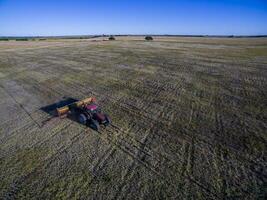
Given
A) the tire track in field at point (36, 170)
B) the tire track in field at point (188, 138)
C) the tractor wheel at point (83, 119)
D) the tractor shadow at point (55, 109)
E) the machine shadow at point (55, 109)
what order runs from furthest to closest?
the machine shadow at point (55, 109)
the tractor shadow at point (55, 109)
the tractor wheel at point (83, 119)
the tire track in field at point (188, 138)
the tire track in field at point (36, 170)

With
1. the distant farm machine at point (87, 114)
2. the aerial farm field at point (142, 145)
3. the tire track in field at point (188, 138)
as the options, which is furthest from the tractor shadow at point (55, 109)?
the tire track in field at point (188, 138)

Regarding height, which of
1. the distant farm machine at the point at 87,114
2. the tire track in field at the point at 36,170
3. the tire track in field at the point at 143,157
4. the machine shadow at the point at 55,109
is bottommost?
the machine shadow at the point at 55,109

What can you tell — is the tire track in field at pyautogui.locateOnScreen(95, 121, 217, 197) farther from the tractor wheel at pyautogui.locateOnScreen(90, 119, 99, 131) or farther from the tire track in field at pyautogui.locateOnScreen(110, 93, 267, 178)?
the tire track in field at pyautogui.locateOnScreen(110, 93, 267, 178)

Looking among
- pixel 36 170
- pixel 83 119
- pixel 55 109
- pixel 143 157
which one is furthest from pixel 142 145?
pixel 55 109

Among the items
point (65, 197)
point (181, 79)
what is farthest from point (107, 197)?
point (181, 79)

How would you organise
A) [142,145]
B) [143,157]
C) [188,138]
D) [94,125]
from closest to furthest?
1. [143,157]
2. [142,145]
3. [188,138]
4. [94,125]

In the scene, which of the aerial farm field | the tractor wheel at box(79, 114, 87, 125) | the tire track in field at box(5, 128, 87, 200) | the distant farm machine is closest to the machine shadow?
the distant farm machine

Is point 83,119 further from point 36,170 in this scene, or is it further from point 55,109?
point 36,170

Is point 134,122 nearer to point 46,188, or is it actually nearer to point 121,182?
point 121,182

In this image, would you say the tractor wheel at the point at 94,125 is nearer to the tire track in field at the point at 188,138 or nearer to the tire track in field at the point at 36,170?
the tire track in field at the point at 36,170
